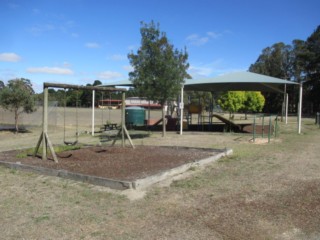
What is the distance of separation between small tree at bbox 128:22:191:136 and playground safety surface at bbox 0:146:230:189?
4.70 meters

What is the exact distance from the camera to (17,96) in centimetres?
2064

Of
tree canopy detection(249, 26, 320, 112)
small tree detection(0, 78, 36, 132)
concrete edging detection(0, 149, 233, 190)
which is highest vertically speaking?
tree canopy detection(249, 26, 320, 112)

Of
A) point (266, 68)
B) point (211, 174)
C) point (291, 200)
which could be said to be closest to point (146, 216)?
point (291, 200)

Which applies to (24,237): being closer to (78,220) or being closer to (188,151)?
(78,220)

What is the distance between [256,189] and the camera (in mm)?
6707

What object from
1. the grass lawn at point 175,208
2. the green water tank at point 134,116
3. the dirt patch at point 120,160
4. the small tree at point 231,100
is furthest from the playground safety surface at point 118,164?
the small tree at point 231,100

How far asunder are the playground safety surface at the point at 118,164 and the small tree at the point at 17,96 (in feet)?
35.2

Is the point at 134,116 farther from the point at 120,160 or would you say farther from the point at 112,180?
the point at 112,180

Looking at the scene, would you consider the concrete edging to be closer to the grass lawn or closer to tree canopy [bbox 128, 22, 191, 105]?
the grass lawn

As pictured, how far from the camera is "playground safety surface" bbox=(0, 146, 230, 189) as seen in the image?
7.16 m

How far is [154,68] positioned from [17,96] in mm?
9255

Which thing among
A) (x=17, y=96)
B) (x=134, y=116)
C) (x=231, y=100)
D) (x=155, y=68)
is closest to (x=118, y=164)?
(x=155, y=68)

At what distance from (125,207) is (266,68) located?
74502 millimetres

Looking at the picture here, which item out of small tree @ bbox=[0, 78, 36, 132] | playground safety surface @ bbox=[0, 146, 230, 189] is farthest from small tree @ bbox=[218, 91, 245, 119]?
playground safety surface @ bbox=[0, 146, 230, 189]
